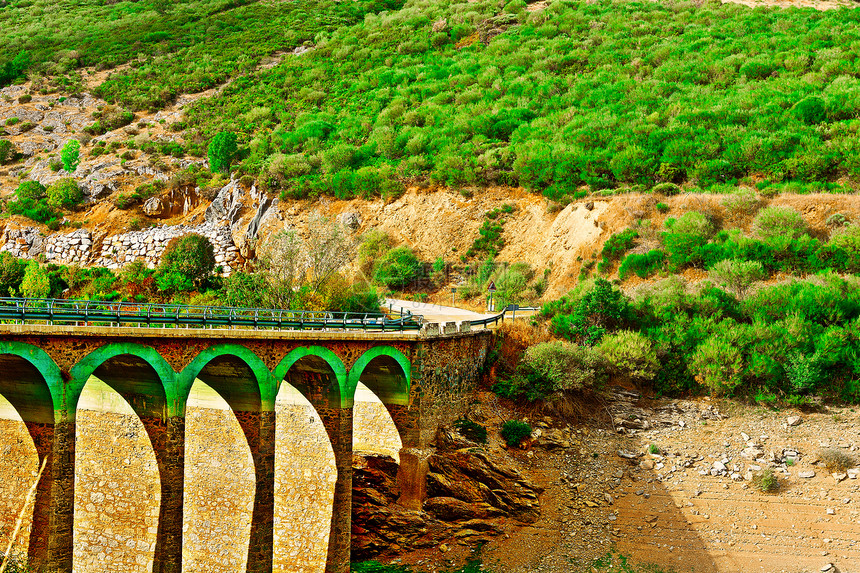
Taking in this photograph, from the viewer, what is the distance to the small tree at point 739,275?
31.2 m

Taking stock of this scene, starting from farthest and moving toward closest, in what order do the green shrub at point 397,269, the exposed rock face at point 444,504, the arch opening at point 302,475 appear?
the green shrub at point 397,269 → the exposed rock face at point 444,504 → the arch opening at point 302,475

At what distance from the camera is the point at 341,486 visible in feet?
69.8

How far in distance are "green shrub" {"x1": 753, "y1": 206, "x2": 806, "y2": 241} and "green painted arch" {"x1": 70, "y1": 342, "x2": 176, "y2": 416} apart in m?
29.9

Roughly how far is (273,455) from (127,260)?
Answer: 32994 millimetres

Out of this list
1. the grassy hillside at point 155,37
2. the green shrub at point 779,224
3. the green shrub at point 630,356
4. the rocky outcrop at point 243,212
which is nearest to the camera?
the green shrub at point 630,356

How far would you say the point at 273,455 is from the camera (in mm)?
19922

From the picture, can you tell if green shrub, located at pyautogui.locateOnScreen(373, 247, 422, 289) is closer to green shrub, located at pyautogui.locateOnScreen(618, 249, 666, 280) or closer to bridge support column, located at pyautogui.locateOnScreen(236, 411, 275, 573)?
green shrub, located at pyautogui.locateOnScreen(618, 249, 666, 280)

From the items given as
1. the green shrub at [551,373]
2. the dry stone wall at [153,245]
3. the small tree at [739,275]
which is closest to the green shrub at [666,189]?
the small tree at [739,275]

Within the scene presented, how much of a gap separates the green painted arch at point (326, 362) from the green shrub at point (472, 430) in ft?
17.4

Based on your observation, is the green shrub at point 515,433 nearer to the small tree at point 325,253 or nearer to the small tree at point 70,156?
the small tree at point 325,253

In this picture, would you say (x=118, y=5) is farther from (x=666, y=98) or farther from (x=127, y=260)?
(x=666, y=98)

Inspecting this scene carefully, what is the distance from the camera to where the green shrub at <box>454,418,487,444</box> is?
24.6m

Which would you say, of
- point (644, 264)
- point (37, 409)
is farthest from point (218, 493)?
point (644, 264)

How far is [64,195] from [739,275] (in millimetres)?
49322
